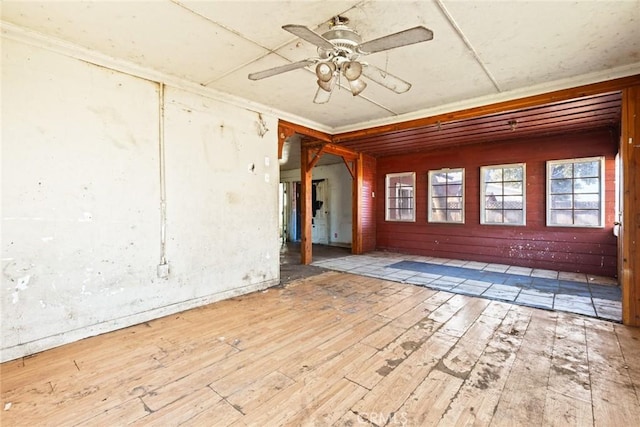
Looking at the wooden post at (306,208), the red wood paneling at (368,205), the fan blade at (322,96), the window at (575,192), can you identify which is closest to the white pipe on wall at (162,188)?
the fan blade at (322,96)

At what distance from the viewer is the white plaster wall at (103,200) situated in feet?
7.73

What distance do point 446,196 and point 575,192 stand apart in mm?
2269

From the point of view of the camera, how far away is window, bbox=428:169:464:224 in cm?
665

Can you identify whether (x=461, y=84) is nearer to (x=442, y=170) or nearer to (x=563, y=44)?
(x=563, y=44)

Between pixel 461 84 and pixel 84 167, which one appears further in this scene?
pixel 461 84

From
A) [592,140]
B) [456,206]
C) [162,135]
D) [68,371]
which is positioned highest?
[592,140]

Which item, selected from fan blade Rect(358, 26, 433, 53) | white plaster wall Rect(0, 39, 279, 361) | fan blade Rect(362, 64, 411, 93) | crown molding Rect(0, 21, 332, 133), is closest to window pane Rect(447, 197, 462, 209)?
crown molding Rect(0, 21, 332, 133)

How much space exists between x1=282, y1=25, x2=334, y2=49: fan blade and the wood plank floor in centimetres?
224

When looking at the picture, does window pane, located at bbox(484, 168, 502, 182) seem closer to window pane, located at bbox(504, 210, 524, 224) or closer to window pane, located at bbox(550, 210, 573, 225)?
window pane, located at bbox(504, 210, 524, 224)

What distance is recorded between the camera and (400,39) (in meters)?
1.86

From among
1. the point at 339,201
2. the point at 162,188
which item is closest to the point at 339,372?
the point at 162,188

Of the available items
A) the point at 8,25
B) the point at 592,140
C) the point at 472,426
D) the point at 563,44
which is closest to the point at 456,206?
the point at 592,140

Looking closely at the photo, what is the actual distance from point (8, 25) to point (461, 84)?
14.0 feet

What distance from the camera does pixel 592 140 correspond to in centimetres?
511
